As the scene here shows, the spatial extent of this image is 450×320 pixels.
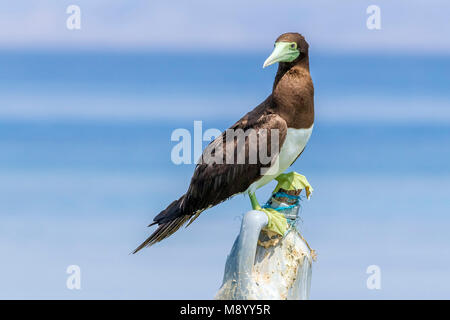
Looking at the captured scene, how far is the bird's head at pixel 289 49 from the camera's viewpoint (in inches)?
378

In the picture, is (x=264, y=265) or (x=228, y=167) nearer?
(x=264, y=265)

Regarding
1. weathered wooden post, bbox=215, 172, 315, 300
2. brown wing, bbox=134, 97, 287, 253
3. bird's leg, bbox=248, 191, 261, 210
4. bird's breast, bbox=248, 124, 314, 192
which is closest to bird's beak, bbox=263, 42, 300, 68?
brown wing, bbox=134, 97, 287, 253

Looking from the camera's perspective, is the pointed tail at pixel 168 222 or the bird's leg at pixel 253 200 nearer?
the bird's leg at pixel 253 200

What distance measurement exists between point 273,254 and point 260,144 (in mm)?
1270

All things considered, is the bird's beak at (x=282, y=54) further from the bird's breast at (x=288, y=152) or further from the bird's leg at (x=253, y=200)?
the bird's leg at (x=253, y=200)

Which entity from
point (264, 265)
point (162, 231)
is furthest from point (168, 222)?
point (264, 265)

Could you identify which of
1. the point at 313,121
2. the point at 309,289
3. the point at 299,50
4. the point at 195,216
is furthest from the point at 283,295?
the point at 299,50

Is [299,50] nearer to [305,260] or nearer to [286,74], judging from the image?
[286,74]

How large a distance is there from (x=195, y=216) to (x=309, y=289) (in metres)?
1.60

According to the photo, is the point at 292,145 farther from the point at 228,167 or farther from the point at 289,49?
the point at 289,49

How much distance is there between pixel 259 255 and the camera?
960cm

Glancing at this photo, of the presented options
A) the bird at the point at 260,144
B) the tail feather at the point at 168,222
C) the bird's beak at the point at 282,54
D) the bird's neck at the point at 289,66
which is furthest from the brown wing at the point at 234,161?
the bird's beak at the point at 282,54

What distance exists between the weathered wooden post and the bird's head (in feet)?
4.63

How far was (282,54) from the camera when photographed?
9.62 meters
